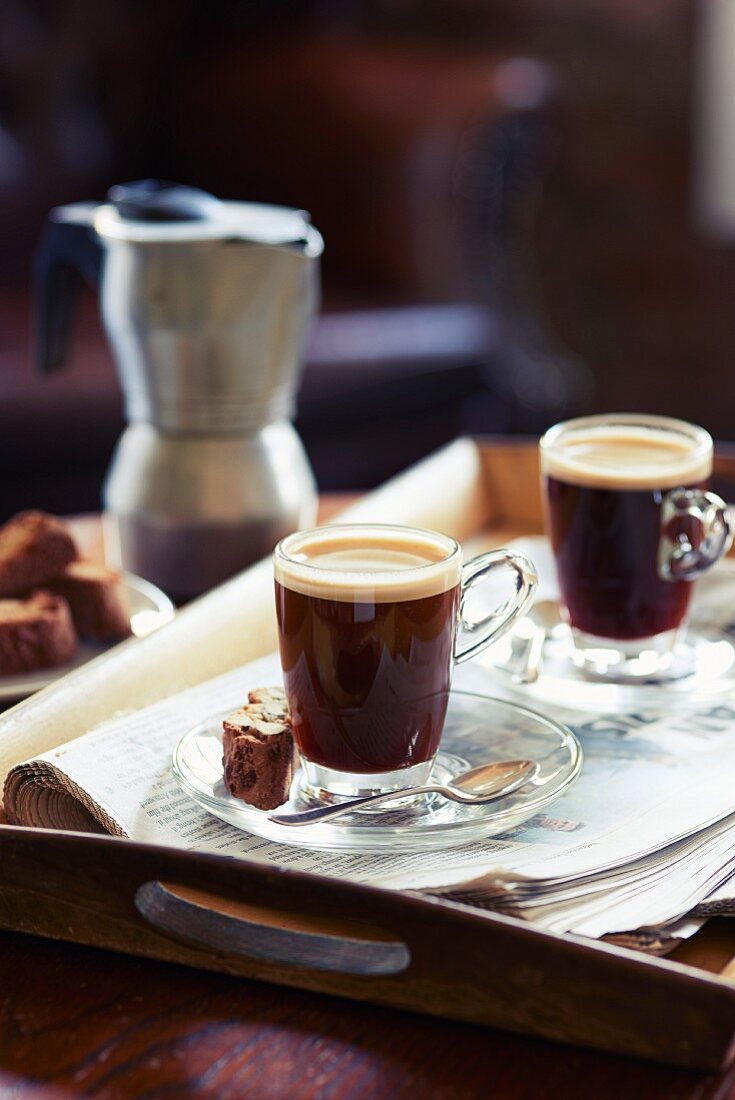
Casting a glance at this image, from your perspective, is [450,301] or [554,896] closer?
[554,896]

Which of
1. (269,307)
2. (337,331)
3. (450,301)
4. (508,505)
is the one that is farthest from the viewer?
(450,301)

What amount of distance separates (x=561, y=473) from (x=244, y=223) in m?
0.33

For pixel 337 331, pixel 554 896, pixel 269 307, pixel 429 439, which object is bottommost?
pixel 429 439

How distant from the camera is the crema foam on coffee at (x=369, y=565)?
0.62m

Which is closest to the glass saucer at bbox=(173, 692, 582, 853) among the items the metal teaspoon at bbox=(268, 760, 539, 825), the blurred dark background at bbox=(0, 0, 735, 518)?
the metal teaspoon at bbox=(268, 760, 539, 825)

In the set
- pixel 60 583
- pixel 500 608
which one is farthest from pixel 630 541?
pixel 60 583

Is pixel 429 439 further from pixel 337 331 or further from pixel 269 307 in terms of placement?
pixel 269 307

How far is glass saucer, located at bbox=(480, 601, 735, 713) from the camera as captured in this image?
2.50 ft

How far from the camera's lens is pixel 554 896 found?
53cm

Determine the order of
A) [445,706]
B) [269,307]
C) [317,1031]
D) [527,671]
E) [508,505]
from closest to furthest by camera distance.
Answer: [317,1031], [445,706], [527,671], [269,307], [508,505]

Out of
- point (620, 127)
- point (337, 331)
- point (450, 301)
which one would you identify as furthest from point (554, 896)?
point (620, 127)

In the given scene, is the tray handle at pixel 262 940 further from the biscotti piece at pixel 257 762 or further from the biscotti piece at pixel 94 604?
the biscotti piece at pixel 94 604

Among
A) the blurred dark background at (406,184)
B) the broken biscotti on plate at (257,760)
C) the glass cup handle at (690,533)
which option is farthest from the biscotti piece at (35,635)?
the blurred dark background at (406,184)

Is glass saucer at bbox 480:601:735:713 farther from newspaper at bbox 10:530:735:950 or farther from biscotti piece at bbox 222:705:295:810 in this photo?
biscotti piece at bbox 222:705:295:810
